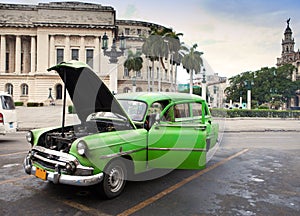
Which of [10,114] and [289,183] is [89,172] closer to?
[289,183]

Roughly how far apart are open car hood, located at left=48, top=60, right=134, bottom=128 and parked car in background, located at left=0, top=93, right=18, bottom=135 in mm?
5512

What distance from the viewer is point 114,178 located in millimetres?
4246

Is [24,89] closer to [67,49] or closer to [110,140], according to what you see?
[67,49]

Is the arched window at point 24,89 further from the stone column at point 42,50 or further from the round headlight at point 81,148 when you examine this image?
the round headlight at point 81,148

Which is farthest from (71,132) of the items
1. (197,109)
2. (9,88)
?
(9,88)

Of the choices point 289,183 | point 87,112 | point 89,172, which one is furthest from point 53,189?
point 289,183

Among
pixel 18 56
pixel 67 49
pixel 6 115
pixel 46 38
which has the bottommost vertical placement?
pixel 6 115

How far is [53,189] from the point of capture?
15.0 ft

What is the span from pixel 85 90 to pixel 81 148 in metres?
1.43

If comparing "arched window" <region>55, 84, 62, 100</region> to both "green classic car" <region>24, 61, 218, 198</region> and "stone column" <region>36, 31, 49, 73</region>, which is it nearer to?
"stone column" <region>36, 31, 49, 73</region>

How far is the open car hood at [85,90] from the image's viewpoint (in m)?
4.38

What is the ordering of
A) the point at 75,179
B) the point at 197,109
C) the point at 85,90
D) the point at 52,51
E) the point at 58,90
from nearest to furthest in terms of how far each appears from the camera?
1. the point at 75,179
2. the point at 85,90
3. the point at 197,109
4. the point at 58,90
5. the point at 52,51

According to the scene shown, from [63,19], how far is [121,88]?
683 inches

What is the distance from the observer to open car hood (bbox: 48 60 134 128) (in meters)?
4.38
